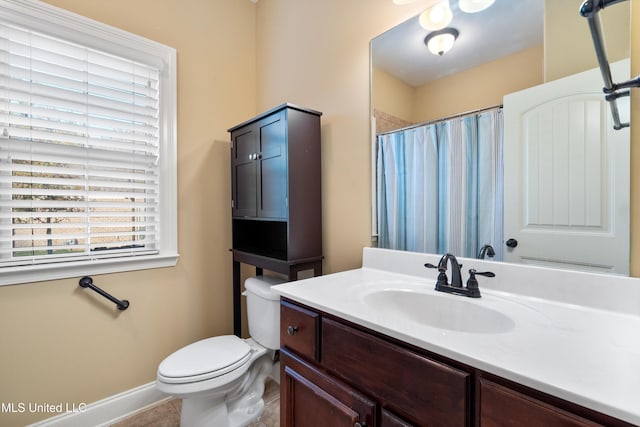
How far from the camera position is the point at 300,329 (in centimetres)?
98

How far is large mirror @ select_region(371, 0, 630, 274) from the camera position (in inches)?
34.3

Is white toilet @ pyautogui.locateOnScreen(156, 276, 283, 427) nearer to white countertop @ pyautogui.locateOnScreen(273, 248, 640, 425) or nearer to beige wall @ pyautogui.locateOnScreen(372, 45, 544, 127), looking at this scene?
white countertop @ pyautogui.locateOnScreen(273, 248, 640, 425)

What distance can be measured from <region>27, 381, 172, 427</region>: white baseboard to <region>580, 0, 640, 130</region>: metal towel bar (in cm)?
245

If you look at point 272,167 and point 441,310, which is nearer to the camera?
point 441,310

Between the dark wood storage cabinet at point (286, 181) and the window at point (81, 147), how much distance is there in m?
0.50

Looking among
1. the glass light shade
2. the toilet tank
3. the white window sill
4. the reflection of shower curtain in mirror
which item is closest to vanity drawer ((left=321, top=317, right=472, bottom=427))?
the reflection of shower curtain in mirror

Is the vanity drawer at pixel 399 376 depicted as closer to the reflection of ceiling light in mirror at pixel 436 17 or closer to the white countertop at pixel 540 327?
the white countertop at pixel 540 327

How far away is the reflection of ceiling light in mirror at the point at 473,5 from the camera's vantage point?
3.49 ft

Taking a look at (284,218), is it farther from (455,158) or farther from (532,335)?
(532,335)

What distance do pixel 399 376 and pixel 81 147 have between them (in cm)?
186

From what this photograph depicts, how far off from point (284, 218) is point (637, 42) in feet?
4.55

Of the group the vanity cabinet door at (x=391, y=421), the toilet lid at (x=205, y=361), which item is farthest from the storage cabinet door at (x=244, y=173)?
the vanity cabinet door at (x=391, y=421)

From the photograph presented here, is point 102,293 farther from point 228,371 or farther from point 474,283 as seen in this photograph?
point 474,283

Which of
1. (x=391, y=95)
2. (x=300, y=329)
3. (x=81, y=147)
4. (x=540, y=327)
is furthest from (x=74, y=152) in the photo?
(x=540, y=327)
